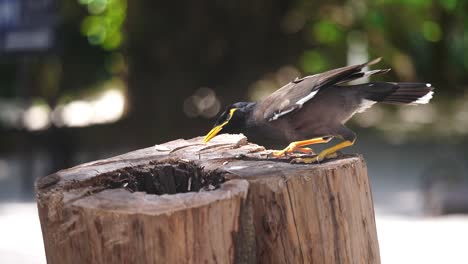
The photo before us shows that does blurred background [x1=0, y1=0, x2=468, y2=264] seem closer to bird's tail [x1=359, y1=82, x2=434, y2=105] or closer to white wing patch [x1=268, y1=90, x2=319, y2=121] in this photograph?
bird's tail [x1=359, y1=82, x2=434, y2=105]

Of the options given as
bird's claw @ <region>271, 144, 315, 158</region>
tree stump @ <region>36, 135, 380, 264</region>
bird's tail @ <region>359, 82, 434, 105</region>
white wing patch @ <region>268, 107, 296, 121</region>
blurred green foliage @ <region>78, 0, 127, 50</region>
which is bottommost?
tree stump @ <region>36, 135, 380, 264</region>

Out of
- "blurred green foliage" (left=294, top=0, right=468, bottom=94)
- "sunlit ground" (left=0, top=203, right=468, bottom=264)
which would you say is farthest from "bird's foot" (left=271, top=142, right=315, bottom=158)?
"blurred green foliage" (left=294, top=0, right=468, bottom=94)

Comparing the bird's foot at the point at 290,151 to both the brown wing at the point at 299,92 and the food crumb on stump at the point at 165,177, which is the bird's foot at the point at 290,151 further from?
the food crumb on stump at the point at 165,177

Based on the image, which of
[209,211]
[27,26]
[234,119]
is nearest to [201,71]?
[27,26]

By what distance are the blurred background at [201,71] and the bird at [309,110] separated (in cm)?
476

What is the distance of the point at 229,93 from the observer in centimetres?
1309

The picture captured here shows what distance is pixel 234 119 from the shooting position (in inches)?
164

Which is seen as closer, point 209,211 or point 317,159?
point 209,211

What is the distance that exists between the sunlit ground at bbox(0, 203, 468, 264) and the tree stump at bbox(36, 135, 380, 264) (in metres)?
3.57

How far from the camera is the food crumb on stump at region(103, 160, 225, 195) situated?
3.61m

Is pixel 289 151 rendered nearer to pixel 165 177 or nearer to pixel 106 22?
pixel 165 177

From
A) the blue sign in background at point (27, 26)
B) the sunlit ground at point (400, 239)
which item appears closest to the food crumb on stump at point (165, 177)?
the sunlit ground at point (400, 239)

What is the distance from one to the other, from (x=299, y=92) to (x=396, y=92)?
21.1 inches

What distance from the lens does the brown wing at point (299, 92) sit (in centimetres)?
380
